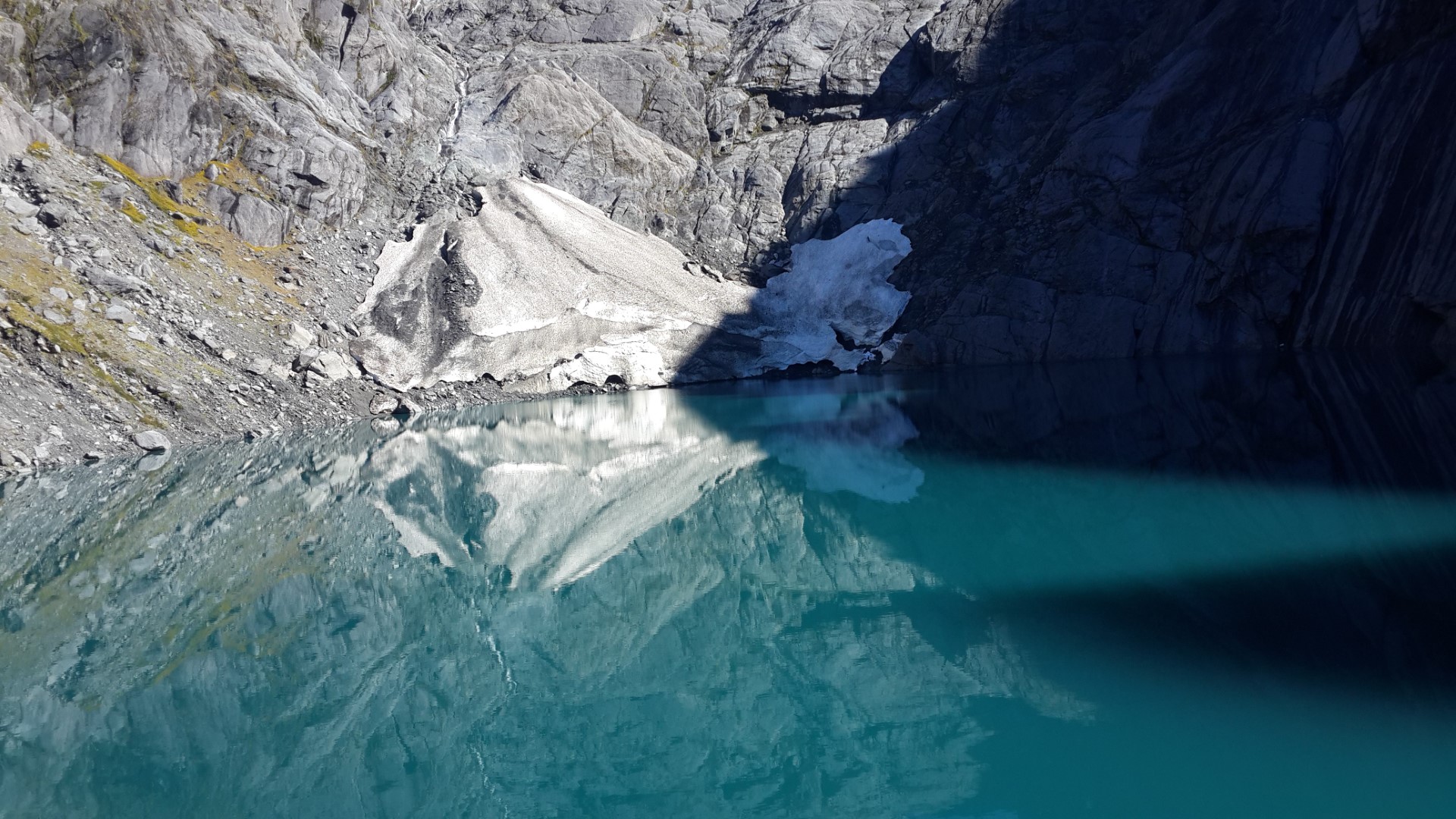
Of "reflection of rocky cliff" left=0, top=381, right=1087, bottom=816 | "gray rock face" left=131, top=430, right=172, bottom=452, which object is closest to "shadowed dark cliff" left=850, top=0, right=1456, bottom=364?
"reflection of rocky cliff" left=0, top=381, right=1087, bottom=816

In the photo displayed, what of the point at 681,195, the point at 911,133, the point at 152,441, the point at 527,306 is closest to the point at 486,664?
the point at 152,441

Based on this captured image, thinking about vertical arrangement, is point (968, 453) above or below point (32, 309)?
below

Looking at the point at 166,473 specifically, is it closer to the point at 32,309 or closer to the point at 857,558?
the point at 32,309

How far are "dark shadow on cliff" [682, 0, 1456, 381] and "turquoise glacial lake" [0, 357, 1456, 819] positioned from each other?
18557 millimetres

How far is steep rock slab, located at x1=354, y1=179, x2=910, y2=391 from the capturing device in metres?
41.5

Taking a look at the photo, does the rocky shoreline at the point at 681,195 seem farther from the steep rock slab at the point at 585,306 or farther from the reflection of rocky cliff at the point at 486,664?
the reflection of rocky cliff at the point at 486,664

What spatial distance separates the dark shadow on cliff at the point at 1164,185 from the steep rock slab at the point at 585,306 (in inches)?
57.0

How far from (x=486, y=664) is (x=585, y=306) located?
3813 centimetres

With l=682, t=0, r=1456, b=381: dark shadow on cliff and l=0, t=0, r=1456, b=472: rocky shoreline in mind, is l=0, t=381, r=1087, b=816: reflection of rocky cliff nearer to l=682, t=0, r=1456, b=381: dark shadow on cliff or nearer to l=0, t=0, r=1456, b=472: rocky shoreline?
l=0, t=0, r=1456, b=472: rocky shoreline

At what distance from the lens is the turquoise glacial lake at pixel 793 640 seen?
486cm

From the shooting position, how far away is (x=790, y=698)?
20.3 feet

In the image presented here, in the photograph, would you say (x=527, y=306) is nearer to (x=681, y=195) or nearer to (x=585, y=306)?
(x=585, y=306)

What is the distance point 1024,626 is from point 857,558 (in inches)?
122

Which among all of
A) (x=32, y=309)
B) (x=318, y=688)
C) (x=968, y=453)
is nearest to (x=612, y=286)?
(x=32, y=309)
